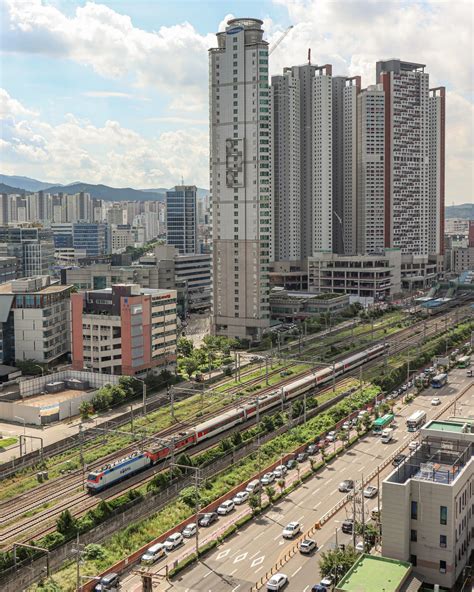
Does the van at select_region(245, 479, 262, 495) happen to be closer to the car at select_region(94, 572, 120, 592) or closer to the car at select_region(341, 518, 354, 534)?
the car at select_region(341, 518, 354, 534)

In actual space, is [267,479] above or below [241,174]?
below

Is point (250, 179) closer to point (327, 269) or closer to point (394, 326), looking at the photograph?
point (394, 326)

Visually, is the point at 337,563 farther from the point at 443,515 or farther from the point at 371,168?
the point at 371,168

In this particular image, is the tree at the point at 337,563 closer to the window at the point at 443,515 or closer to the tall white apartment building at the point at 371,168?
the window at the point at 443,515

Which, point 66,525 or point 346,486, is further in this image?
point 346,486

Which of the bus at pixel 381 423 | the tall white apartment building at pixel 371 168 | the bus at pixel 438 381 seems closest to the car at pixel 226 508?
the bus at pixel 381 423

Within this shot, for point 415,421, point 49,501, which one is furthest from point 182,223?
point 49,501

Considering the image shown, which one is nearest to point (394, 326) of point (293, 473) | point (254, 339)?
point (254, 339)
